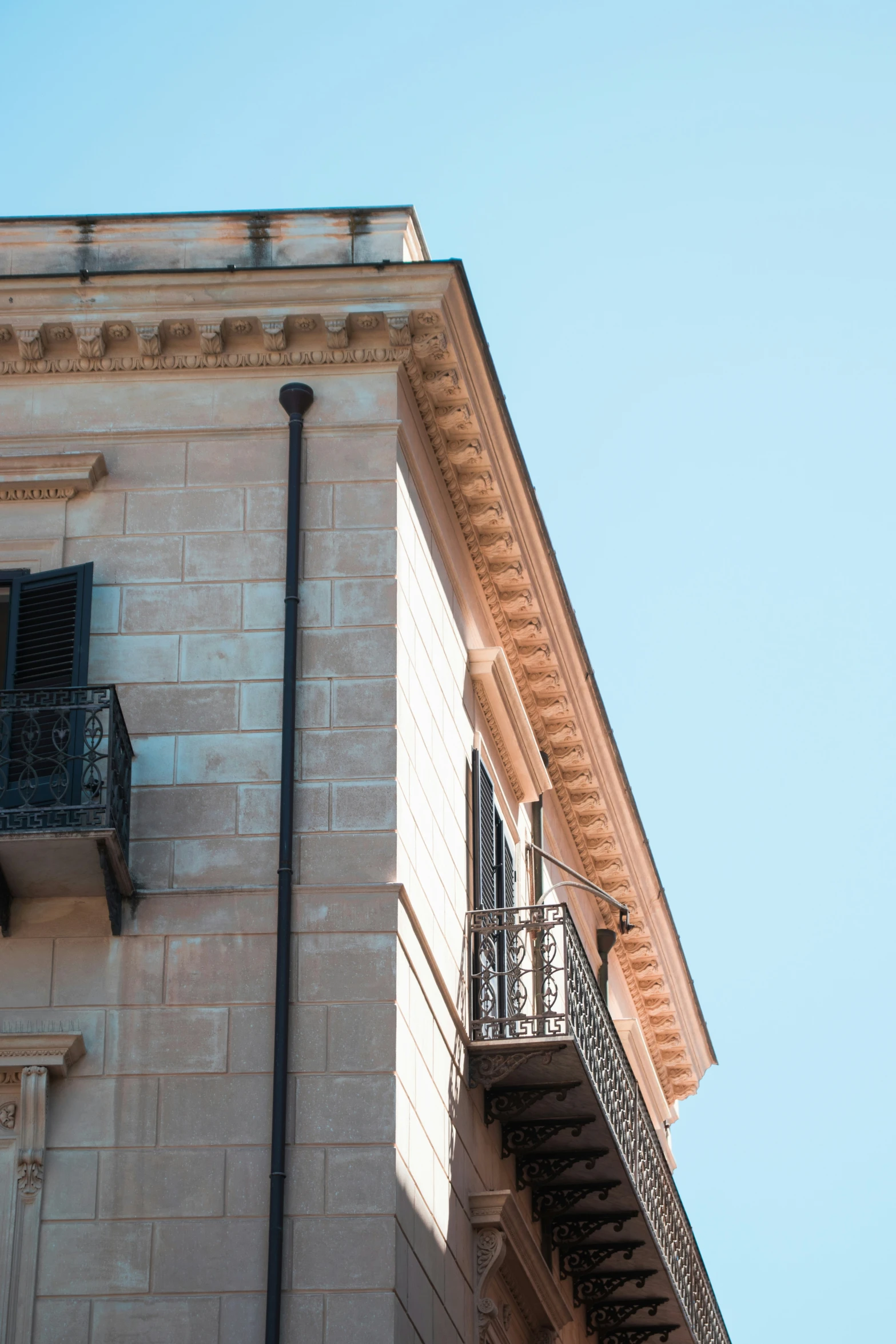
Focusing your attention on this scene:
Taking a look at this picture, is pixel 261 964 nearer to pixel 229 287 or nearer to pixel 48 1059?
pixel 48 1059

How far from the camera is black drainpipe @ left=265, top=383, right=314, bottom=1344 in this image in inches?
559

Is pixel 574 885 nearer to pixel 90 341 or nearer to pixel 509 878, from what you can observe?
pixel 509 878

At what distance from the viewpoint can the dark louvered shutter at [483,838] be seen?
18703mm

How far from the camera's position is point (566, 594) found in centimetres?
2156

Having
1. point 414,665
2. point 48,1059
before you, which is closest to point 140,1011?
point 48,1059

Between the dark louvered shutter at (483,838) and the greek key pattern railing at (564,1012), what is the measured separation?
23 cm

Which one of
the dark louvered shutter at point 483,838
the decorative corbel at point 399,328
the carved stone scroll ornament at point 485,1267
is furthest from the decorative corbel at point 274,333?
the carved stone scroll ornament at point 485,1267

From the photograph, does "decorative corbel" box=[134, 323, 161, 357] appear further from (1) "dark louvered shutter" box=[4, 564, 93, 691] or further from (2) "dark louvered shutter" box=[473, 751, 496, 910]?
(2) "dark louvered shutter" box=[473, 751, 496, 910]

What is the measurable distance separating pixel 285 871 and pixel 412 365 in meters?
4.58

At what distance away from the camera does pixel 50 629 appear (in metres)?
16.5

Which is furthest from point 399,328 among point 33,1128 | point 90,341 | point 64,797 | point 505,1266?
point 505,1266

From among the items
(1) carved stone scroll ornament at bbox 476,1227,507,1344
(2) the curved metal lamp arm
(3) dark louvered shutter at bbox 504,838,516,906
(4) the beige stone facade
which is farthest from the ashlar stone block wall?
(3) dark louvered shutter at bbox 504,838,516,906

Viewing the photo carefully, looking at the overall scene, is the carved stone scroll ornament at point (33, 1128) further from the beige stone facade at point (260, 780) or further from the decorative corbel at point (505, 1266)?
the decorative corbel at point (505, 1266)

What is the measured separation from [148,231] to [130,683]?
4098 millimetres
